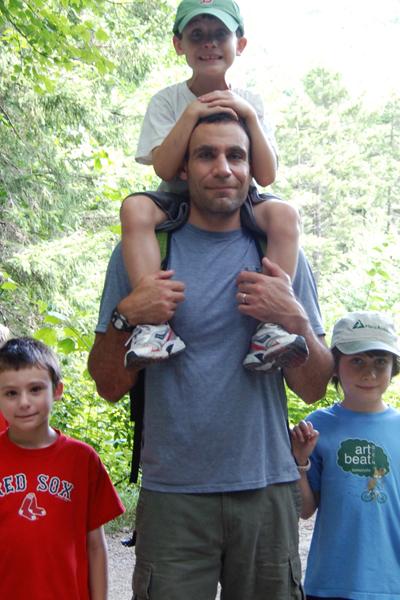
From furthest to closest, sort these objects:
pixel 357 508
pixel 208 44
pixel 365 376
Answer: pixel 208 44 < pixel 365 376 < pixel 357 508

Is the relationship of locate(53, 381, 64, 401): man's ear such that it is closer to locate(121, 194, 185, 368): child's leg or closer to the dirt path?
locate(121, 194, 185, 368): child's leg

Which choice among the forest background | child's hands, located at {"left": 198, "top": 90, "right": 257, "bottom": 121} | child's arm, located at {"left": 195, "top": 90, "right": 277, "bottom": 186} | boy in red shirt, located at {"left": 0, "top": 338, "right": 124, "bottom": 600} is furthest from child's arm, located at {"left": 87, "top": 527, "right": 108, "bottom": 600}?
the forest background

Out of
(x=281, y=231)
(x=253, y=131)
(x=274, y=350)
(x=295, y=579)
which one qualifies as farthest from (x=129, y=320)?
(x=295, y=579)

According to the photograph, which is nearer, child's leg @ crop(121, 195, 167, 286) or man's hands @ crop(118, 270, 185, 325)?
man's hands @ crop(118, 270, 185, 325)

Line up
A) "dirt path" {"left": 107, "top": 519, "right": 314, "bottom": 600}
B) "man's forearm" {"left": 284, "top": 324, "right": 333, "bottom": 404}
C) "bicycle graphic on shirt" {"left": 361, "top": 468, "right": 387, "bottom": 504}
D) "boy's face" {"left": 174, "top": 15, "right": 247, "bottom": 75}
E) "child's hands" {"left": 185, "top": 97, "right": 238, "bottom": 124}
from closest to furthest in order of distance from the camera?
1. "man's forearm" {"left": 284, "top": 324, "right": 333, "bottom": 404}
2. "child's hands" {"left": 185, "top": 97, "right": 238, "bottom": 124}
3. "bicycle graphic on shirt" {"left": 361, "top": 468, "right": 387, "bottom": 504}
4. "boy's face" {"left": 174, "top": 15, "right": 247, "bottom": 75}
5. "dirt path" {"left": 107, "top": 519, "right": 314, "bottom": 600}

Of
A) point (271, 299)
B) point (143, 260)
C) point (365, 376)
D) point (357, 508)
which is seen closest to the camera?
point (271, 299)

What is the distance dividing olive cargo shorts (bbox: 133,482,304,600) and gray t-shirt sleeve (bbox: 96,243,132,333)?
1.96ft

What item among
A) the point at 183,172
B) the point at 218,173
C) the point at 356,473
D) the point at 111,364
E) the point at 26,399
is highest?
the point at 183,172

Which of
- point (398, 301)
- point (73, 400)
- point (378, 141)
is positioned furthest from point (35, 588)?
point (378, 141)

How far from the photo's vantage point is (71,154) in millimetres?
10773

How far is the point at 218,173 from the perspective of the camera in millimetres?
2459

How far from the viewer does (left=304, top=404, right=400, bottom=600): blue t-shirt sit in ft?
8.62

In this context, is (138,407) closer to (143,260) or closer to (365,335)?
(143,260)

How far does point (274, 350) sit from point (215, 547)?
62 cm
